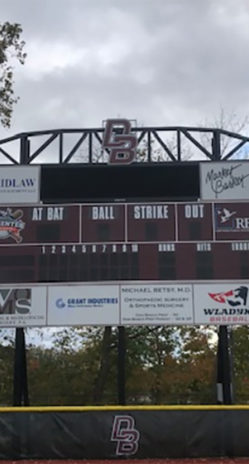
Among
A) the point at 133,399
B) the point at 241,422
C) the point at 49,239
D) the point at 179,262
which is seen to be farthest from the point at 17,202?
the point at 133,399

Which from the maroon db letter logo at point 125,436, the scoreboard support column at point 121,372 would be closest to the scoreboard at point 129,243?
the scoreboard support column at point 121,372

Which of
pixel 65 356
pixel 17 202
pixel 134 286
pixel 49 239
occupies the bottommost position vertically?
pixel 65 356

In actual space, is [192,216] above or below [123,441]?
above

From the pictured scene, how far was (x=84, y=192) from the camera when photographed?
43.5ft

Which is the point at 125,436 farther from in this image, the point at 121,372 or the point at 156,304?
the point at 156,304

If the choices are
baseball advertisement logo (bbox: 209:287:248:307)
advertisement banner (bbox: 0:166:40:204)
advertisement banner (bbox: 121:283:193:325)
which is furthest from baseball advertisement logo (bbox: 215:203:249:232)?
advertisement banner (bbox: 0:166:40:204)

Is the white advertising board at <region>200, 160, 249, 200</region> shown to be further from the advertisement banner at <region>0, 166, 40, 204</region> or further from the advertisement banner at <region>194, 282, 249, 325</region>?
the advertisement banner at <region>0, 166, 40, 204</region>

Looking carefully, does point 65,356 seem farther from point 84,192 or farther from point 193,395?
point 84,192

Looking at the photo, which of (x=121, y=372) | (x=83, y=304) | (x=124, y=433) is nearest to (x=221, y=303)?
(x=121, y=372)

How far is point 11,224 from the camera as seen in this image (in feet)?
41.2

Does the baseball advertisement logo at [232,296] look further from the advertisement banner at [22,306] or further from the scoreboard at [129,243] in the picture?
the advertisement banner at [22,306]

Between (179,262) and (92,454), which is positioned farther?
(179,262)

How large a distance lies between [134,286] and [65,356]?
13107mm

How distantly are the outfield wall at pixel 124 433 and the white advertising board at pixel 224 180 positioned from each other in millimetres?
4787
